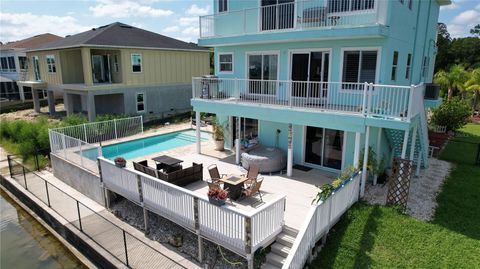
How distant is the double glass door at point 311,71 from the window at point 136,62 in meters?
16.2

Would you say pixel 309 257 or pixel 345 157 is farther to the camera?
pixel 345 157

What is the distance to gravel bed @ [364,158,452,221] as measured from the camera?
394 inches

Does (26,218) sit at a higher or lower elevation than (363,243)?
lower

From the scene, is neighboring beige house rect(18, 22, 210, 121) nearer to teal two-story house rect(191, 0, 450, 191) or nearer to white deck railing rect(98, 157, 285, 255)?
teal two-story house rect(191, 0, 450, 191)

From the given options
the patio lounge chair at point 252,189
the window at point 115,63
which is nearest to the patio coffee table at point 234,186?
the patio lounge chair at point 252,189

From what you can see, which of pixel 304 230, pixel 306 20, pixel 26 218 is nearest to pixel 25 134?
pixel 26 218

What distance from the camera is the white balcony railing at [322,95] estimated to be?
989 cm

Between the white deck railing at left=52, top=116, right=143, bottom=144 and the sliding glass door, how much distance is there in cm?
989

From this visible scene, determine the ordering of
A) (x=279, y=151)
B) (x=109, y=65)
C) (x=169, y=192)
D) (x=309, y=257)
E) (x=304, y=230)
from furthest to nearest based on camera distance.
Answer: (x=109, y=65), (x=279, y=151), (x=169, y=192), (x=309, y=257), (x=304, y=230)

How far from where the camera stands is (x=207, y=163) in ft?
47.6

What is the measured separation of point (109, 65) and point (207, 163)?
53.8 ft

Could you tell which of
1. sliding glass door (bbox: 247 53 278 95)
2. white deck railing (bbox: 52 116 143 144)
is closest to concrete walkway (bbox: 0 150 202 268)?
white deck railing (bbox: 52 116 143 144)

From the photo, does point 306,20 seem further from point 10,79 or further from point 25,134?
point 10,79

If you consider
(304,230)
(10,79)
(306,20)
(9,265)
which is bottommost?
(9,265)
